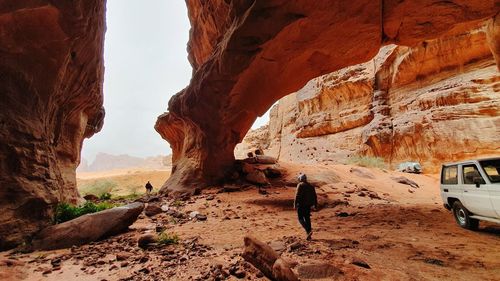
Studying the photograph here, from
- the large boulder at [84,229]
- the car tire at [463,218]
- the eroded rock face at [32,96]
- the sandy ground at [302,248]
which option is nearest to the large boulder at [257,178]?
the sandy ground at [302,248]

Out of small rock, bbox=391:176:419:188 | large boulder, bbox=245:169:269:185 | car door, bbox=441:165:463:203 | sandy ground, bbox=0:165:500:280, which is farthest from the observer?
small rock, bbox=391:176:419:188

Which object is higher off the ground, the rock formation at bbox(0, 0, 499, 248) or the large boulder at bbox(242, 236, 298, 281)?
the rock formation at bbox(0, 0, 499, 248)

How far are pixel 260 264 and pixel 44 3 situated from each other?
6885mm

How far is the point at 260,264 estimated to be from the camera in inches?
143

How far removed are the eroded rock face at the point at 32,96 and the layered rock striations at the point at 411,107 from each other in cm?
1518

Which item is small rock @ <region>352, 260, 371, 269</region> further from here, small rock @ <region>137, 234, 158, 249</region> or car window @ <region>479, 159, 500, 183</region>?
car window @ <region>479, 159, 500, 183</region>

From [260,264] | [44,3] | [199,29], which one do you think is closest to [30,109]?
[44,3]

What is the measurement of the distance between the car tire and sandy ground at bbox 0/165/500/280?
0.57ft

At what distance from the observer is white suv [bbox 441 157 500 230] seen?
524 cm

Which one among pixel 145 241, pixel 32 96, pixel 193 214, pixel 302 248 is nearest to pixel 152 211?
pixel 193 214

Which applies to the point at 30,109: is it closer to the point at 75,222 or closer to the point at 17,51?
the point at 17,51

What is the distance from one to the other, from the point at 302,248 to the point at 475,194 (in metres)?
4.04

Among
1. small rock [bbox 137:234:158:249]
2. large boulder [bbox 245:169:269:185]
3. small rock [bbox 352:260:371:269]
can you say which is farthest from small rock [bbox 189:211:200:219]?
small rock [bbox 352:260:371:269]

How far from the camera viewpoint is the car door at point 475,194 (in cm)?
535
